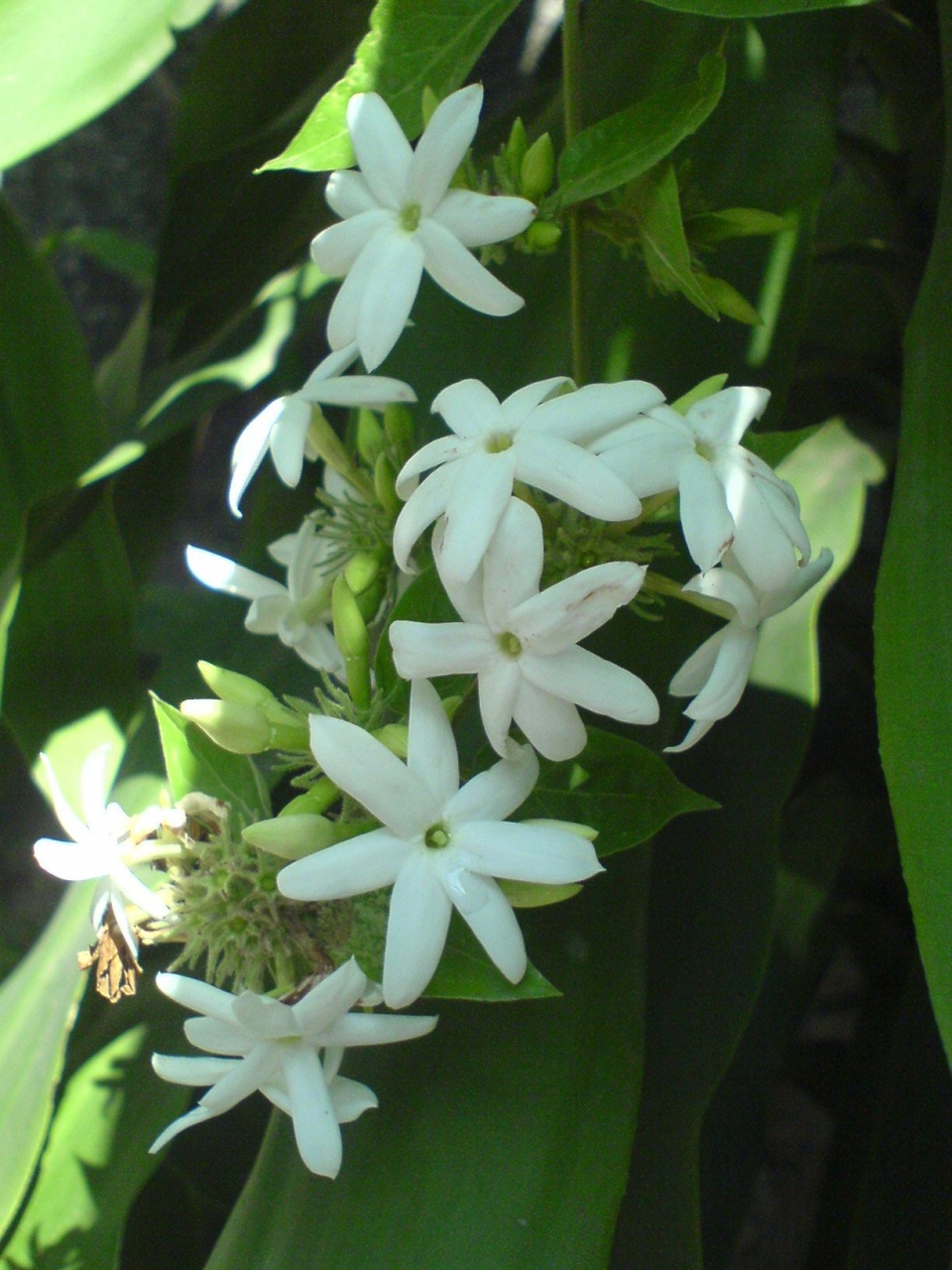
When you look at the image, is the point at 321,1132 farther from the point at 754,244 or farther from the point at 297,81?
the point at 297,81

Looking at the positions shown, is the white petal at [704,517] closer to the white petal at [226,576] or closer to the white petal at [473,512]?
the white petal at [473,512]

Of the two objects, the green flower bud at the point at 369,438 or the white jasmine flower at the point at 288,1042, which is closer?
the white jasmine flower at the point at 288,1042

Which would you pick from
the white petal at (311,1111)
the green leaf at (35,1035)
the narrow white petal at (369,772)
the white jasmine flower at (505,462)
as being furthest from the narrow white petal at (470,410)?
the green leaf at (35,1035)

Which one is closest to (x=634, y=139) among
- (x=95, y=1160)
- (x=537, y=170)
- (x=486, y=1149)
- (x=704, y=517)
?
(x=537, y=170)

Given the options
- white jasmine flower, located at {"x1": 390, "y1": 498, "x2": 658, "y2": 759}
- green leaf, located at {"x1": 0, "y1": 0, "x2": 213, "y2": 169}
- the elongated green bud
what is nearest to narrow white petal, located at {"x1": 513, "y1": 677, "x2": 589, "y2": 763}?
white jasmine flower, located at {"x1": 390, "y1": 498, "x2": 658, "y2": 759}

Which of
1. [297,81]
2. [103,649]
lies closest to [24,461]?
[103,649]

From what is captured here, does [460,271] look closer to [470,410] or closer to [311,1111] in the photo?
[470,410]

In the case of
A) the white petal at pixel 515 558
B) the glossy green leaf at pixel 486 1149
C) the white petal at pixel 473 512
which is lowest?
the glossy green leaf at pixel 486 1149
